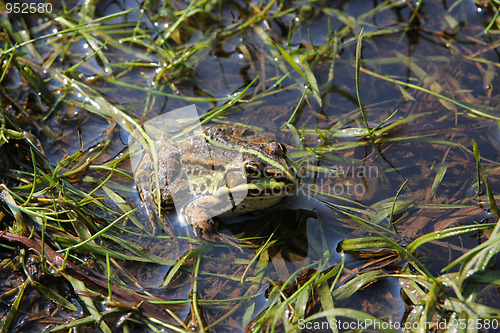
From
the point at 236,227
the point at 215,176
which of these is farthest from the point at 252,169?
the point at 236,227

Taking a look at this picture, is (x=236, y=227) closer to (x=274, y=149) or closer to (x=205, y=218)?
(x=205, y=218)

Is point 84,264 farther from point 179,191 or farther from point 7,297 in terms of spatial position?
point 179,191

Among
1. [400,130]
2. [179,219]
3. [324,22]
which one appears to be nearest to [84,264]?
[179,219]

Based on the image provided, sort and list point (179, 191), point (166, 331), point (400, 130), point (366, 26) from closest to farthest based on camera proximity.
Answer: point (166, 331)
point (179, 191)
point (400, 130)
point (366, 26)

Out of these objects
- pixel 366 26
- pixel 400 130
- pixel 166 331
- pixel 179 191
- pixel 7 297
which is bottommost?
pixel 166 331

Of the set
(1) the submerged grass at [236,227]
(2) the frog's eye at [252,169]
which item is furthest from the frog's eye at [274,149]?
(1) the submerged grass at [236,227]

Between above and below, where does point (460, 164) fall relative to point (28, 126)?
below

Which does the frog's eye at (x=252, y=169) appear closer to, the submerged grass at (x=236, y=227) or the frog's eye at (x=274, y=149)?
the frog's eye at (x=274, y=149)

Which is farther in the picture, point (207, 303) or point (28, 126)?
point (28, 126)
